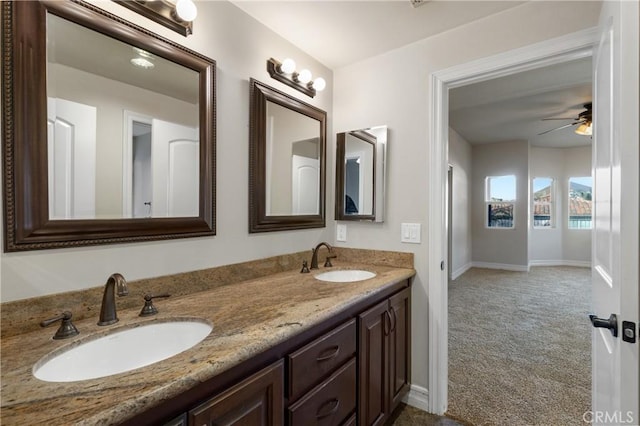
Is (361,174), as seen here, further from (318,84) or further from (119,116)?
(119,116)

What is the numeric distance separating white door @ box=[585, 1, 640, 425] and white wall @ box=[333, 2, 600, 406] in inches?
19.1

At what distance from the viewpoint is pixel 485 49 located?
1.74 metres

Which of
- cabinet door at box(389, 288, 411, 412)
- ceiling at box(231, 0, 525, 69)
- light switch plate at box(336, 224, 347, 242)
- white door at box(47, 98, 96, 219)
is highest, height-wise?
ceiling at box(231, 0, 525, 69)

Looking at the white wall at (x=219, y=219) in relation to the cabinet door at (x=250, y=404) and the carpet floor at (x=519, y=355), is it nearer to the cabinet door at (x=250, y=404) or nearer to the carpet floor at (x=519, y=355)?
the cabinet door at (x=250, y=404)

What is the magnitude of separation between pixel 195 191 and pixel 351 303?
2.97ft

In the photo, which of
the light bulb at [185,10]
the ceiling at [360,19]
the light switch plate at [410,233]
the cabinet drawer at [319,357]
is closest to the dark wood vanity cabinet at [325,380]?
the cabinet drawer at [319,357]

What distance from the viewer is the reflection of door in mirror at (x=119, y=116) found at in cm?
104

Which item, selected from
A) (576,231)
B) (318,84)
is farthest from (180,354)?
(576,231)

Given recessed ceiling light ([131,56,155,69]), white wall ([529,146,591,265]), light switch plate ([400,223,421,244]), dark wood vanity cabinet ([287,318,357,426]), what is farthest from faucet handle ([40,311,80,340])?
white wall ([529,146,591,265])

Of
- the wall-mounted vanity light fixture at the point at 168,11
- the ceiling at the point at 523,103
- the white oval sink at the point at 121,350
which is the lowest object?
the white oval sink at the point at 121,350

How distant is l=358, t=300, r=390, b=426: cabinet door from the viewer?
145 centimetres

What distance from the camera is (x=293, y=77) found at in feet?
6.44

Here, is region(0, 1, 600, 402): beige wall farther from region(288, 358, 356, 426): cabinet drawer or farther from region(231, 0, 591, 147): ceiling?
region(288, 358, 356, 426): cabinet drawer

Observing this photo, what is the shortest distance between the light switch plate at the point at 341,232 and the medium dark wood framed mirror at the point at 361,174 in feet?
0.25
